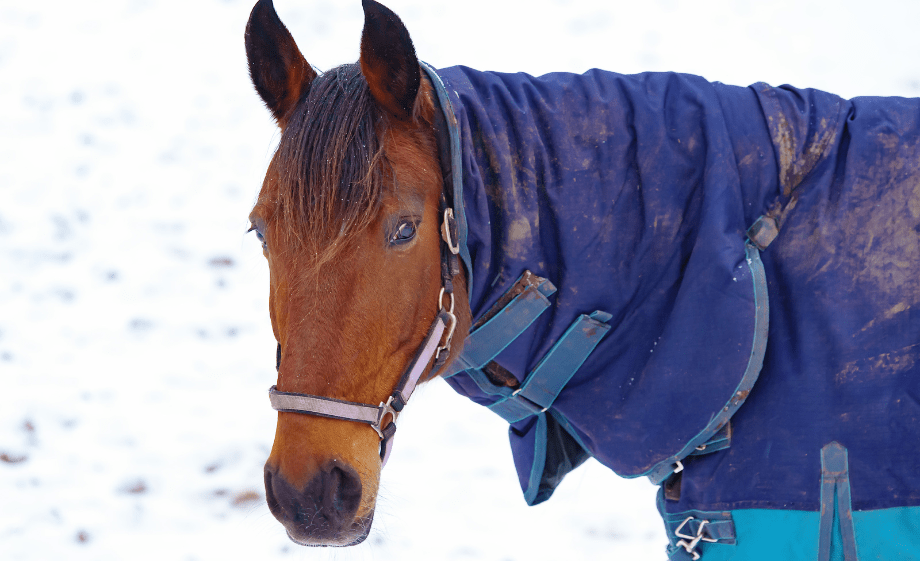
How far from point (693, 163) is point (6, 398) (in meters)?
3.31

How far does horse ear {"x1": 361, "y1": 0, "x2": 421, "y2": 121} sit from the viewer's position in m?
1.22

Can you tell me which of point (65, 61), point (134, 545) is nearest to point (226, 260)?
point (134, 545)

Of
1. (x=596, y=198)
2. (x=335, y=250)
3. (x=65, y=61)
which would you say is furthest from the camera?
(x=65, y=61)

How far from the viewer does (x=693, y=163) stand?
1354mm

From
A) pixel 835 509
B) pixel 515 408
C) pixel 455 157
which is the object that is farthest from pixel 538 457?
pixel 455 157

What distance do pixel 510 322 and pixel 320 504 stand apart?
21.1 inches

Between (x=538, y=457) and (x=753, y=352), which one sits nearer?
(x=753, y=352)

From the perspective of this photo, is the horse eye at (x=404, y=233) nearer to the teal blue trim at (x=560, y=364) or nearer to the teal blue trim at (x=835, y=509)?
the teal blue trim at (x=560, y=364)

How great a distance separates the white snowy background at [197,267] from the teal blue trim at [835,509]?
1.41 metres

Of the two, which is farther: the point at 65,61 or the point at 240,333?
the point at 65,61

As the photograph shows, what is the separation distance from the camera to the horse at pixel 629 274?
1223 mm

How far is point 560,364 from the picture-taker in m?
1.41

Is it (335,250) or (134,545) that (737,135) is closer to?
(335,250)

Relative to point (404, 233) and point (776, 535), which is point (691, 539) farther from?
point (404, 233)
